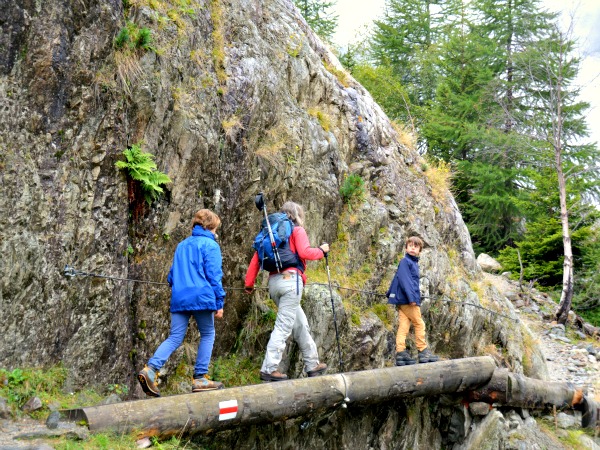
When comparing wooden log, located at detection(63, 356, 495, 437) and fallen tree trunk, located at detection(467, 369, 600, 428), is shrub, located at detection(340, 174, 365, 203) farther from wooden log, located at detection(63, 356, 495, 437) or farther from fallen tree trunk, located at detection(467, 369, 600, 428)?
fallen tree trunk, located at detection(467, 369, 600, 428)

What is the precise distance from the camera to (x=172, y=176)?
7.96 meters

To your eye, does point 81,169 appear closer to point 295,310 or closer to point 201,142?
point 201,142

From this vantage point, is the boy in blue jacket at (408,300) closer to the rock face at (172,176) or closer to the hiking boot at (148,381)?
the rock face at (172,176)

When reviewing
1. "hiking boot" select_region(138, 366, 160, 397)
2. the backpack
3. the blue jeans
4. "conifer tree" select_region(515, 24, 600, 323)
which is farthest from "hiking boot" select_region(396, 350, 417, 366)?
"conifer tree" select_region(515, 24, 600, 323)

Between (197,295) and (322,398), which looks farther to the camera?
(322,398)

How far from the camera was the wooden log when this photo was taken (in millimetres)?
5469

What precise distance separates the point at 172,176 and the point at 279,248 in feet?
6.12

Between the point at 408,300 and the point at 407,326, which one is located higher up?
the point at 408,300

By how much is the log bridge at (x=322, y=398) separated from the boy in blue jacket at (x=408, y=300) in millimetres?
485

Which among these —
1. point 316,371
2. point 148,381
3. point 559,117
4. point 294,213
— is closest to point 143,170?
point 294,213

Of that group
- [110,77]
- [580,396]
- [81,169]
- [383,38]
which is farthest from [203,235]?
[383,38]

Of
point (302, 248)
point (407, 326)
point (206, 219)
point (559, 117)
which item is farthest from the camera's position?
point (559, 117)

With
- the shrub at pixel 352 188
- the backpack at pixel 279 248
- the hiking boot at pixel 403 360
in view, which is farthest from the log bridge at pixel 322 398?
the shrub at pixel 352 188

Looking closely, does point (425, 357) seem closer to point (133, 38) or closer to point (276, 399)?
point (276, 399)
